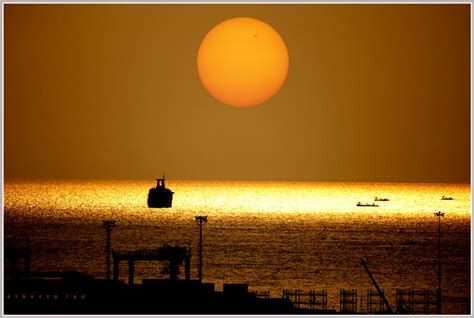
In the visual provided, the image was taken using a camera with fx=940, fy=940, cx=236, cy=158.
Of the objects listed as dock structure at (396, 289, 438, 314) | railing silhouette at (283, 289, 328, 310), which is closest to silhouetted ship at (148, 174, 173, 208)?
railing silhouette at (283, 289, 328, 310)

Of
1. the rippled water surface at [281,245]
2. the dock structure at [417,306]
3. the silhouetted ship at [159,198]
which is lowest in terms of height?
the dock structure at [417,306]

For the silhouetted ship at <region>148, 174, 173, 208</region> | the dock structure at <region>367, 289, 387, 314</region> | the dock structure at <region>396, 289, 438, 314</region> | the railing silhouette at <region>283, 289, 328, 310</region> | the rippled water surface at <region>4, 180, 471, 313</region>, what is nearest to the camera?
the dock structure at <region>396, 289, 438, 314</region>

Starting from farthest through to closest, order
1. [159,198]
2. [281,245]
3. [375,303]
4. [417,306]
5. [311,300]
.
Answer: [159,198]
[281,245]
[311,300]
[417,306]
[375,303]

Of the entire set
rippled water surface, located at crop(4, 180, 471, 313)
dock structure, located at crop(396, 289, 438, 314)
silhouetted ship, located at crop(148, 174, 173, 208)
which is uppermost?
silhouetted ship, located at crop(148, 174, 173, 208)

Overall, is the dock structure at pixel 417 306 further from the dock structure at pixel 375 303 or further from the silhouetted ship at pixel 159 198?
the silhouetted ship at pixel 159 198

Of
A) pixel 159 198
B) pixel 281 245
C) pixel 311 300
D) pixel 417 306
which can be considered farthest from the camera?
pixel 159 198

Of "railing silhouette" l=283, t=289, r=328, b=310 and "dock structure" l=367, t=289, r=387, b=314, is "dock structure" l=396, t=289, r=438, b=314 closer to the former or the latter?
"dock structure" l=367, t=289, r=387, b=314

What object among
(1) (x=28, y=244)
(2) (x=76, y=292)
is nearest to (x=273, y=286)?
(2) (x=76, y=292)

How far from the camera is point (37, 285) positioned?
140 feet

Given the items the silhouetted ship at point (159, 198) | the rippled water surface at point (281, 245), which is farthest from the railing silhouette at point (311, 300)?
the silhouetted ship at point (159, 198)

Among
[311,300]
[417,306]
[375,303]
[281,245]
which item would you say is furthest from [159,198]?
[375,303]

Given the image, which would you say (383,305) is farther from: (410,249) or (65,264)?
(410,249)

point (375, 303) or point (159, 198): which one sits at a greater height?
point (159, 198)

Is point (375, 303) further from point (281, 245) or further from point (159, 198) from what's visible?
point (159, 198)
